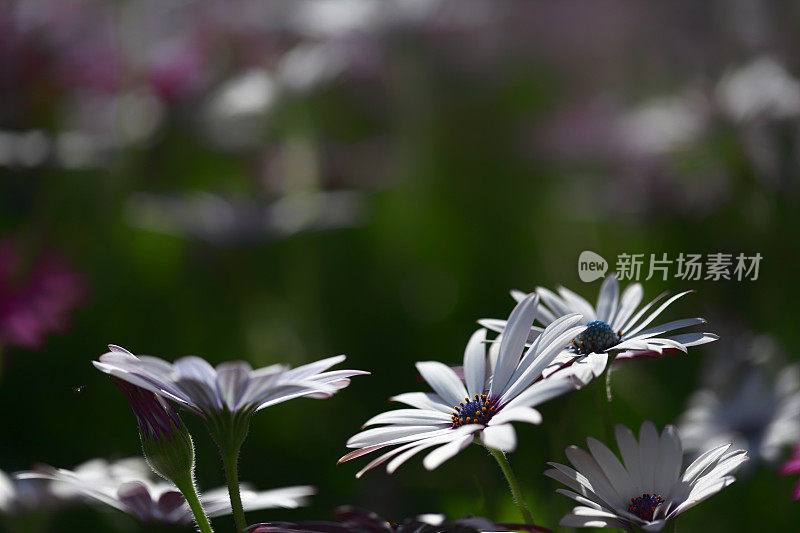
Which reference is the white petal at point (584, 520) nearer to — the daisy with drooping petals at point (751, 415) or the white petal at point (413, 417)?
the white petal at point (413, 417)

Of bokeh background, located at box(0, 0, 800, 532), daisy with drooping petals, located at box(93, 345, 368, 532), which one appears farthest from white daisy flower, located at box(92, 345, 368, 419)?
bokeh background, located at box(0, 0, 800, 532)

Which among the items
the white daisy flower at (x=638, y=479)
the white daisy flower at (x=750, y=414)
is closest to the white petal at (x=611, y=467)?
the white daisy flower at (x=638, y=479)

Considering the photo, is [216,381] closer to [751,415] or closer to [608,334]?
[608,334]

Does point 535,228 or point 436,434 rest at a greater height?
point 535,228

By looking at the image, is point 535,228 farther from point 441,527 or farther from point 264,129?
point 441,527

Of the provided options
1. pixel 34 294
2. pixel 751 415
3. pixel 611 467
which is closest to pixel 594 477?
pixel 611 467

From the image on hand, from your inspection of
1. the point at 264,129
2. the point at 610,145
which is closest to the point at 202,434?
the point at 264,129
